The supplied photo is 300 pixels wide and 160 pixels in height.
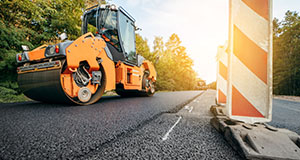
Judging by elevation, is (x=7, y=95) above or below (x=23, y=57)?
below

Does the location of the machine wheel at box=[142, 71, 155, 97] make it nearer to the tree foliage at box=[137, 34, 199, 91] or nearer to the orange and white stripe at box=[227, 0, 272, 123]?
the orange and white stripe at box=[227, 0, 272, 123]

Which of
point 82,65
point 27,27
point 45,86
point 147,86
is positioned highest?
point 27,27

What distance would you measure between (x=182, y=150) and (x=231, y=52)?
1007mm

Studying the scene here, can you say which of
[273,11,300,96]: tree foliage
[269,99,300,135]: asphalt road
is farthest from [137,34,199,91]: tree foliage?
[269,99,300,135]: asphalt road

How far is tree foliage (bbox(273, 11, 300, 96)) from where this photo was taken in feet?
46.7

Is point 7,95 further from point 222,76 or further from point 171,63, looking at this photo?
point 171,63

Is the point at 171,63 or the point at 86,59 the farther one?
the point at 171,63

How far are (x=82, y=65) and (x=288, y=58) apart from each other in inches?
906

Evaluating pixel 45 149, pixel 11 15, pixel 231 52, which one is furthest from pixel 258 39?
pixel 11 15

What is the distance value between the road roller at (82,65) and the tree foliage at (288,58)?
1976 centimetres

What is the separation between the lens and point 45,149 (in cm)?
84

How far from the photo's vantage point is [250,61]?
1.15 metres

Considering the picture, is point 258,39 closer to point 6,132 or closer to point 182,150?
point 182,150

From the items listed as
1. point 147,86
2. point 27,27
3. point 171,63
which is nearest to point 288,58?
point 171,63
